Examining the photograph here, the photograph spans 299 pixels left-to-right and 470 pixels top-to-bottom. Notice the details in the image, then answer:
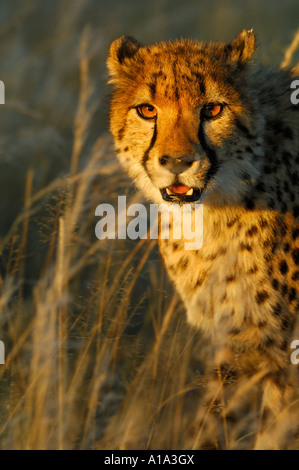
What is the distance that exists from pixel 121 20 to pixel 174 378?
438 centimetres

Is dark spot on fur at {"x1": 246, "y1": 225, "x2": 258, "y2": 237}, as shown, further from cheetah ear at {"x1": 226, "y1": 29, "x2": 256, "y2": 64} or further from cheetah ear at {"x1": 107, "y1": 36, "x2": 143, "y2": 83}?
cheetah ear at {"x1": 107, "y1": 36, "x2": 143, "y2": 83}

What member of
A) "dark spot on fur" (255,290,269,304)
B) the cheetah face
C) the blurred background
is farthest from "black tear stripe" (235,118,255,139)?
"dark spot on fur" (255,290,269,304)

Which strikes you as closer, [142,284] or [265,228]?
[265,228]

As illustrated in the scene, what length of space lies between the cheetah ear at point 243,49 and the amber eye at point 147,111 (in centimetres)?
39

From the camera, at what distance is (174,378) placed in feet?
9.65

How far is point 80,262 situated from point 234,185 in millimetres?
714

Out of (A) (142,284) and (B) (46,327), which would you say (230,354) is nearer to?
(B) (46,327)

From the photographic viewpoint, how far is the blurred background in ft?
8.88

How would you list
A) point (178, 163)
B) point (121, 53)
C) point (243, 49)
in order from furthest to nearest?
point (121, 53) < point (243, 49) < point (178, 163)

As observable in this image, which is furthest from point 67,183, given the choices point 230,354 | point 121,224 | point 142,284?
point 142,284

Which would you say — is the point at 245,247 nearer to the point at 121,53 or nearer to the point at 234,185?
the point at 234,185

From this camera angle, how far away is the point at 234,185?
2984 millimetres

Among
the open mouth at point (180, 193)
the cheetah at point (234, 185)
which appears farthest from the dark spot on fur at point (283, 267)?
the open mouth at point (180, 193)

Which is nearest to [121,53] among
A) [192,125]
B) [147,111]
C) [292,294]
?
[147,111]
